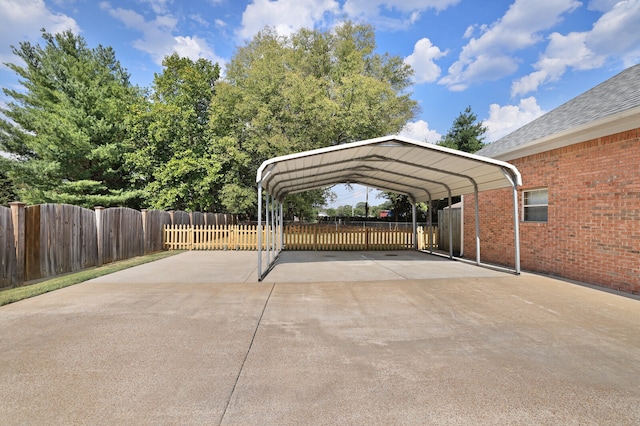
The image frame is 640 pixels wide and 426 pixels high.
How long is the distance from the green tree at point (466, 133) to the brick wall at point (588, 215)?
23.1 meters

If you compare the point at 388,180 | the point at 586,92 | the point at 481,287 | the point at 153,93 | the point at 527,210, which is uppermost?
the point at 153,93

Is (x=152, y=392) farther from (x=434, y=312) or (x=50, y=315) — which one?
(x=434, y=312)

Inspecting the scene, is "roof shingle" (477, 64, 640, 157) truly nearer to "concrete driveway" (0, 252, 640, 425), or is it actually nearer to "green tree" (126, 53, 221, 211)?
"concrete driveway" (0, 252, 640, 425)

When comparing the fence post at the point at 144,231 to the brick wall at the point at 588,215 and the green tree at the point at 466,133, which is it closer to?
the brick wall at the point at 588,215

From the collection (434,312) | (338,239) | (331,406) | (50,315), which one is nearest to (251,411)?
(331,406)

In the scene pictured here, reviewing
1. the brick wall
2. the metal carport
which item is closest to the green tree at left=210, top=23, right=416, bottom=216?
the metal carport

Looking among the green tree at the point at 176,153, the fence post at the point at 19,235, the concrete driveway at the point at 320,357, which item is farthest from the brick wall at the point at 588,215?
the green tree at the point at 176,153

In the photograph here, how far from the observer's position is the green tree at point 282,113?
18.5 m

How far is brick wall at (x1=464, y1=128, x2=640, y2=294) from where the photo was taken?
6.24 meters

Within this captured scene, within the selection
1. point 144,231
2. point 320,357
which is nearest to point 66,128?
point 144,231

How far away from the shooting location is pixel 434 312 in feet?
16.4

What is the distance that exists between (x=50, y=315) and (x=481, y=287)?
7790 millimetres

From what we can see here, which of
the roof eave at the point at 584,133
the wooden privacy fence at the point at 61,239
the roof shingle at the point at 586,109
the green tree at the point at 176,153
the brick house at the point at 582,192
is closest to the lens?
the roof eave at the point at 584,133

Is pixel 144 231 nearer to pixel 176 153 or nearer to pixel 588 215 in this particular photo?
pixel 176 153
